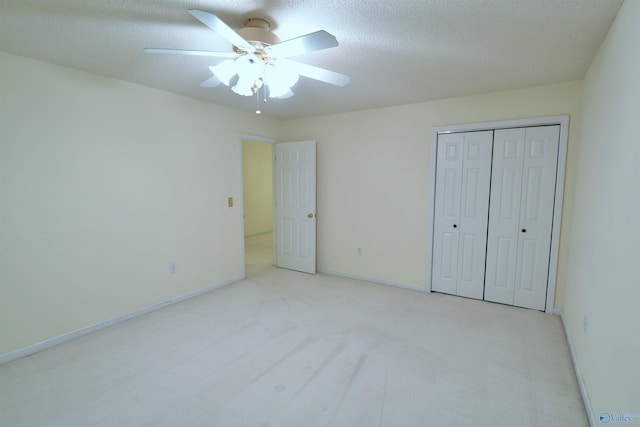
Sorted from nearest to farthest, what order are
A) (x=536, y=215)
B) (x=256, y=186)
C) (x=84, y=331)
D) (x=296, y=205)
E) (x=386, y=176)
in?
(x=84, y=331), (x=536, y=215), (x=386, y=176), (x=296, y=205), (x=256, y=186)

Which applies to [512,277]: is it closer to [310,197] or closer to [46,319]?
[310,197]

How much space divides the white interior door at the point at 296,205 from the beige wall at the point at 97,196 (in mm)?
994

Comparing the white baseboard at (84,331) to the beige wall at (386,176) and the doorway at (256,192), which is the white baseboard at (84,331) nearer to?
the beige wall at (386,176)

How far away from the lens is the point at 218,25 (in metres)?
1.41

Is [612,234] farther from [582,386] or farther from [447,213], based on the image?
[447,213]

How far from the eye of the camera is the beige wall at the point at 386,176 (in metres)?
3.20

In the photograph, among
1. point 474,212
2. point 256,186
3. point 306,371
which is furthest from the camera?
point 256,186

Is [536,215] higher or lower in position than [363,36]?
lower

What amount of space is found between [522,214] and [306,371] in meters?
2.75

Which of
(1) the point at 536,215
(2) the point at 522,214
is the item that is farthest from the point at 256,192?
(1) the point at 536,215

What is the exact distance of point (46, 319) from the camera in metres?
2.50

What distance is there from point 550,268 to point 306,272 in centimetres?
302

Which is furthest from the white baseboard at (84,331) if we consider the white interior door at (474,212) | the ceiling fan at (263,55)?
the white interior door at (474,212)

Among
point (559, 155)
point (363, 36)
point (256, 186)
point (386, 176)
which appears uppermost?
point (363, 36)
